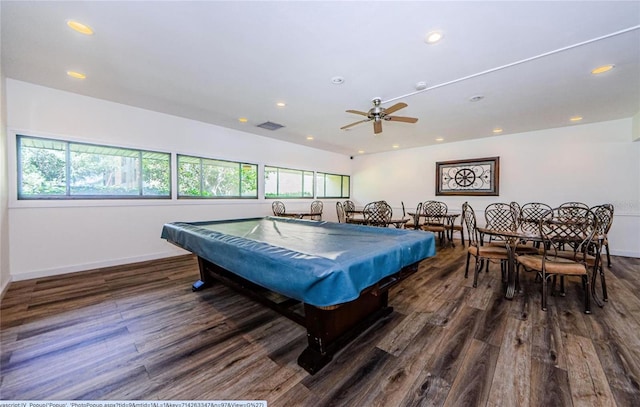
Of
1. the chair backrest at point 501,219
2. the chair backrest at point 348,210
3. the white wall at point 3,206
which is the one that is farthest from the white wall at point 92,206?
the chair backrest at point 501,219

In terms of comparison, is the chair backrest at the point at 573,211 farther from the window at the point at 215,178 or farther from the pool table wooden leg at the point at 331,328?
the window at the point at 215,178

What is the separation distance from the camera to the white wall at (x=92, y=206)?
3.26 metres

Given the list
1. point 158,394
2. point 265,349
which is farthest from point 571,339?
point 158,394

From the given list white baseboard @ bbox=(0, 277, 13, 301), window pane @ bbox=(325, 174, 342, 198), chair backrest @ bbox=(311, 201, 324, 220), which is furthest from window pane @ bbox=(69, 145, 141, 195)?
window pane @ bbox=(325, 174, 342, 198)

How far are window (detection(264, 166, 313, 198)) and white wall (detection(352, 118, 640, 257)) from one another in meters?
3.36

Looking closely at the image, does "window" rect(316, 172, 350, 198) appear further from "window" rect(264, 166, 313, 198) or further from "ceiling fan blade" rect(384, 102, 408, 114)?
"ceiling fan blade" rect(384, 102, 408, 114)

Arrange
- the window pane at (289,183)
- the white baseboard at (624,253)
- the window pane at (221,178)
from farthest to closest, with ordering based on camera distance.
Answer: the window pane at (289,183)
the window pane at (221,178)
the white baseboard at (624,253)

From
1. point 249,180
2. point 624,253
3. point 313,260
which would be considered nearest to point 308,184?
point 249,180

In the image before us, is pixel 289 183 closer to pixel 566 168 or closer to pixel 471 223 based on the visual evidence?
pixel 471 223

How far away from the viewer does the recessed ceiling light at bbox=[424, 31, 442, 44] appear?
217cm

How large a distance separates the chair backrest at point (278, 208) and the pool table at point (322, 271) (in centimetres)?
352

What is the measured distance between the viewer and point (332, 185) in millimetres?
8344

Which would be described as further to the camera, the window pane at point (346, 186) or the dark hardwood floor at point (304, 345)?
the window pane at point (346, 186)

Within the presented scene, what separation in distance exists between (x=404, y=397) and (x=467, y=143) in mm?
6448
